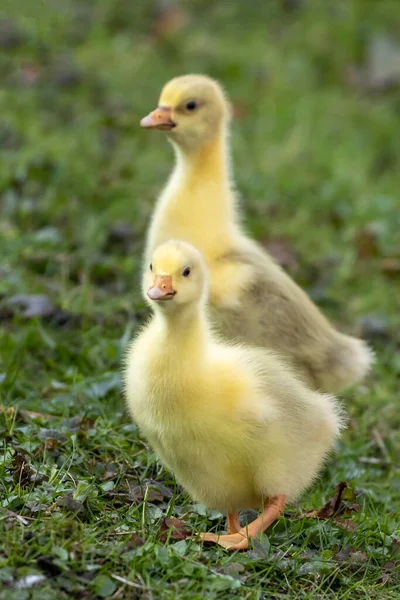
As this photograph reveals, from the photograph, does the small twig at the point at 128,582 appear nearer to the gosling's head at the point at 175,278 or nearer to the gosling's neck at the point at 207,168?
the gosling's head at the point at 175,278

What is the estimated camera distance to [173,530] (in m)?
3.73

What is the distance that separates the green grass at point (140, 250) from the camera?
362cm

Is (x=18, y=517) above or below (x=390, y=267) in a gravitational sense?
above

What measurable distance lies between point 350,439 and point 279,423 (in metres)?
1.43

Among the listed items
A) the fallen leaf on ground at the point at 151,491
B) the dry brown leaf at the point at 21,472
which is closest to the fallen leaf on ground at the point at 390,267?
the fallen leaf on ground at the point at 151,491

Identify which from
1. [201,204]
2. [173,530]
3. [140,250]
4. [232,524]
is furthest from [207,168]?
[173,530]

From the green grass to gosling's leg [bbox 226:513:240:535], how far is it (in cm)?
14

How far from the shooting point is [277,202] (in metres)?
7.57

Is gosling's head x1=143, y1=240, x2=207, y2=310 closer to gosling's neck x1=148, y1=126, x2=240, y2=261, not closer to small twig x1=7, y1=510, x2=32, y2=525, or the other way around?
small twig x1=7, y1=510, x2=32, y2=525

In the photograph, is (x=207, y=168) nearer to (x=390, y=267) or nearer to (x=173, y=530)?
(x=173, y=530)

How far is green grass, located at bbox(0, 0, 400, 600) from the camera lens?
3.62 m

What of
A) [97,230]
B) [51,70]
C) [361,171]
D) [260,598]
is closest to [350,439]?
[260,598]

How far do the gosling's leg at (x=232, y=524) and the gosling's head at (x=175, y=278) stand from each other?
762 millimetres

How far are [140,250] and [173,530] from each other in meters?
2.94
